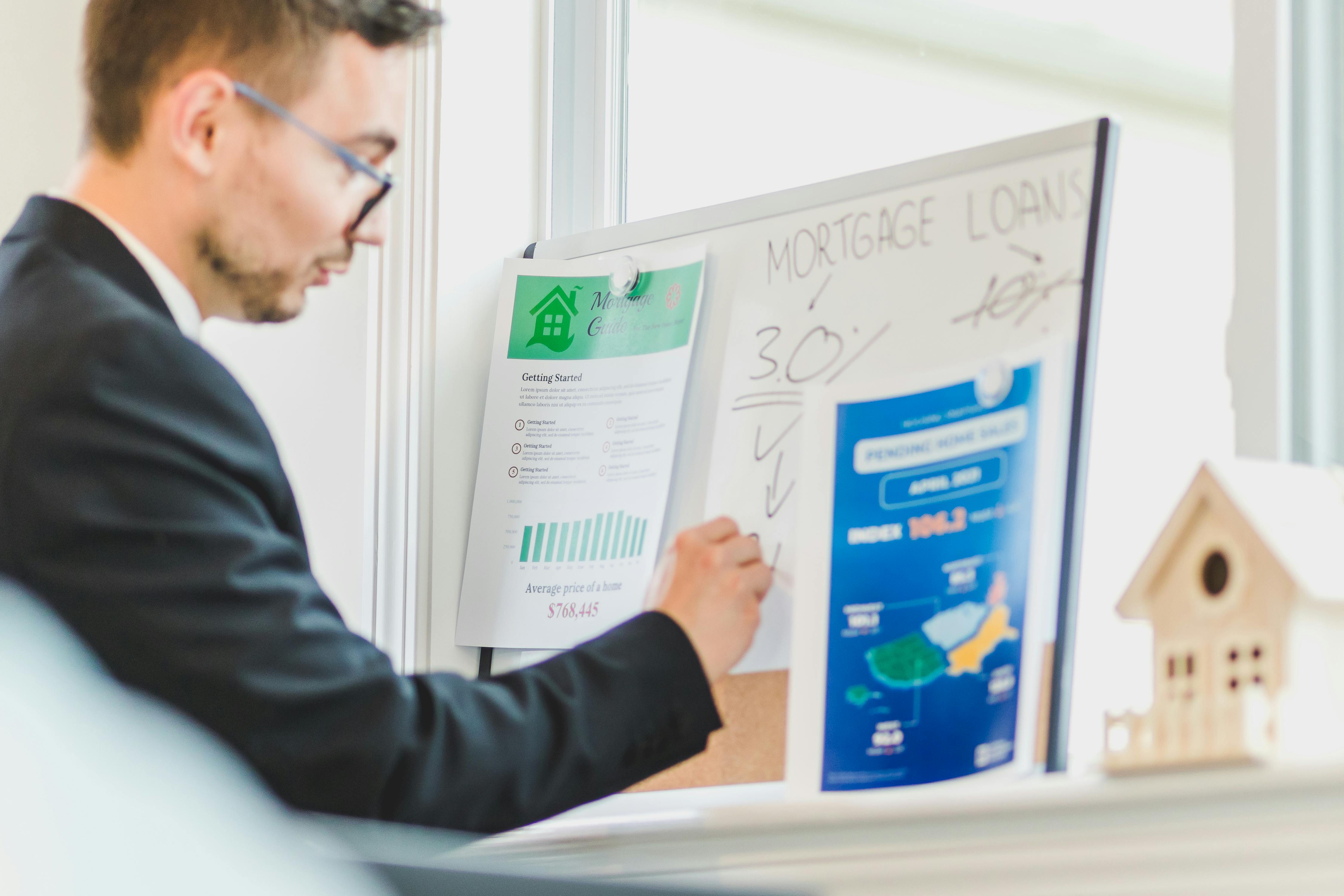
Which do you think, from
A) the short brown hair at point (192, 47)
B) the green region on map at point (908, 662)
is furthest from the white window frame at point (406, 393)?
the green region on map at point (908, 662)

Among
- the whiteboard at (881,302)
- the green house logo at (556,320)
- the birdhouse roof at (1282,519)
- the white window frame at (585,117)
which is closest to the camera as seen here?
the birdhouse roof at (1282,519)

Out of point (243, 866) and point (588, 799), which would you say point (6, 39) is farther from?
point (243, 866)

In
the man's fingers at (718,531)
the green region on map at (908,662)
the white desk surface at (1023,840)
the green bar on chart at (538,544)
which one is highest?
the man's fingers at (718,531)

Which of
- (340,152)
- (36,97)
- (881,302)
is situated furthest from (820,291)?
(36,97)

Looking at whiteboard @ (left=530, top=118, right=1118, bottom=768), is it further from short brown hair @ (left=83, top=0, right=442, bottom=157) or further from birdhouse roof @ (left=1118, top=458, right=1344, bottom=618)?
short brown hair @ (left=83, top=0, right=442, bottom=157)

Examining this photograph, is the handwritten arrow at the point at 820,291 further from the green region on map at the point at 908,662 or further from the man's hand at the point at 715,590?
the green region on map at the point at 908,662

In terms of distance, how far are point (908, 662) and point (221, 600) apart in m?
0.48

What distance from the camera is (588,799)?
3.21ft

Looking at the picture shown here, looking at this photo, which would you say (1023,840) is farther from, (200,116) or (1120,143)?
(200,116)

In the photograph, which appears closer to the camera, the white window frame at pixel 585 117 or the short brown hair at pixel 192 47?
the short brown hair at pixel 192 47

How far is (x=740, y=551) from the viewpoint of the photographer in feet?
3.67

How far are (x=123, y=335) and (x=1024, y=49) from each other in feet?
2.67

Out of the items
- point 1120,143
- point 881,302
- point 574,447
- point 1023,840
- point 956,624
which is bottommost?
point 1023,840

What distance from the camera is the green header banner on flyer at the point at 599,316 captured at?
1.29 meters
